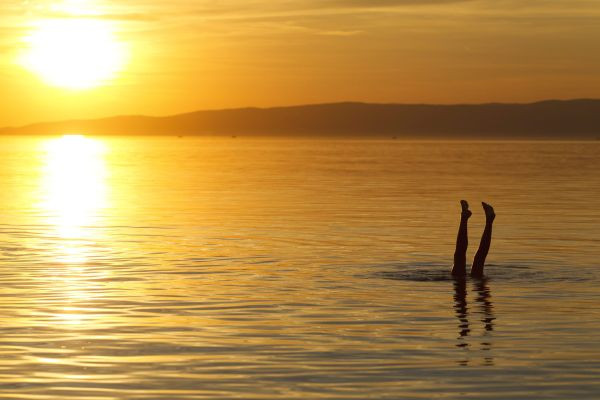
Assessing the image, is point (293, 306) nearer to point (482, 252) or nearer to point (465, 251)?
point (465, 251)

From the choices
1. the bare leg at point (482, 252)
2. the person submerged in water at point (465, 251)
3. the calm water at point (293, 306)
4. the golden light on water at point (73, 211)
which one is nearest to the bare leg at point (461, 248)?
the person submerged in water at point (465, 251)

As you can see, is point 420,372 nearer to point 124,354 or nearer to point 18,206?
point 124,354

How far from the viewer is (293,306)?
23516 millimetres

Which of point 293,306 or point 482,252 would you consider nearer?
point 293,306

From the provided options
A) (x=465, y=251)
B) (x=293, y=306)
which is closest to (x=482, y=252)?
(x=465, y=251)

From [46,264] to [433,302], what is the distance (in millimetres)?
12100

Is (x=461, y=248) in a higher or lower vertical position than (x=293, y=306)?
higher

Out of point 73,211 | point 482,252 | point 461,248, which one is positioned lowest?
point 482,252

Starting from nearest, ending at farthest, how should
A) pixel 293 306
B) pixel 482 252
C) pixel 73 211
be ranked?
pixel 293 306
pixel 482 252
pixel 73 211

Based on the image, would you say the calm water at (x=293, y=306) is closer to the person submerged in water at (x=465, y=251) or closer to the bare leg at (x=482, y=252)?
the person submerged in water at (x=465, y=251)

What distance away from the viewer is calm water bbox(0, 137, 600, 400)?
16.3 meters

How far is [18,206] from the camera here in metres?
56.3

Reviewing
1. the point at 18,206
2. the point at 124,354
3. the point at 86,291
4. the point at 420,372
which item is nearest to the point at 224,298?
the point at 86,291

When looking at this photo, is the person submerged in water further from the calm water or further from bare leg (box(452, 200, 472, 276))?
the calm water
